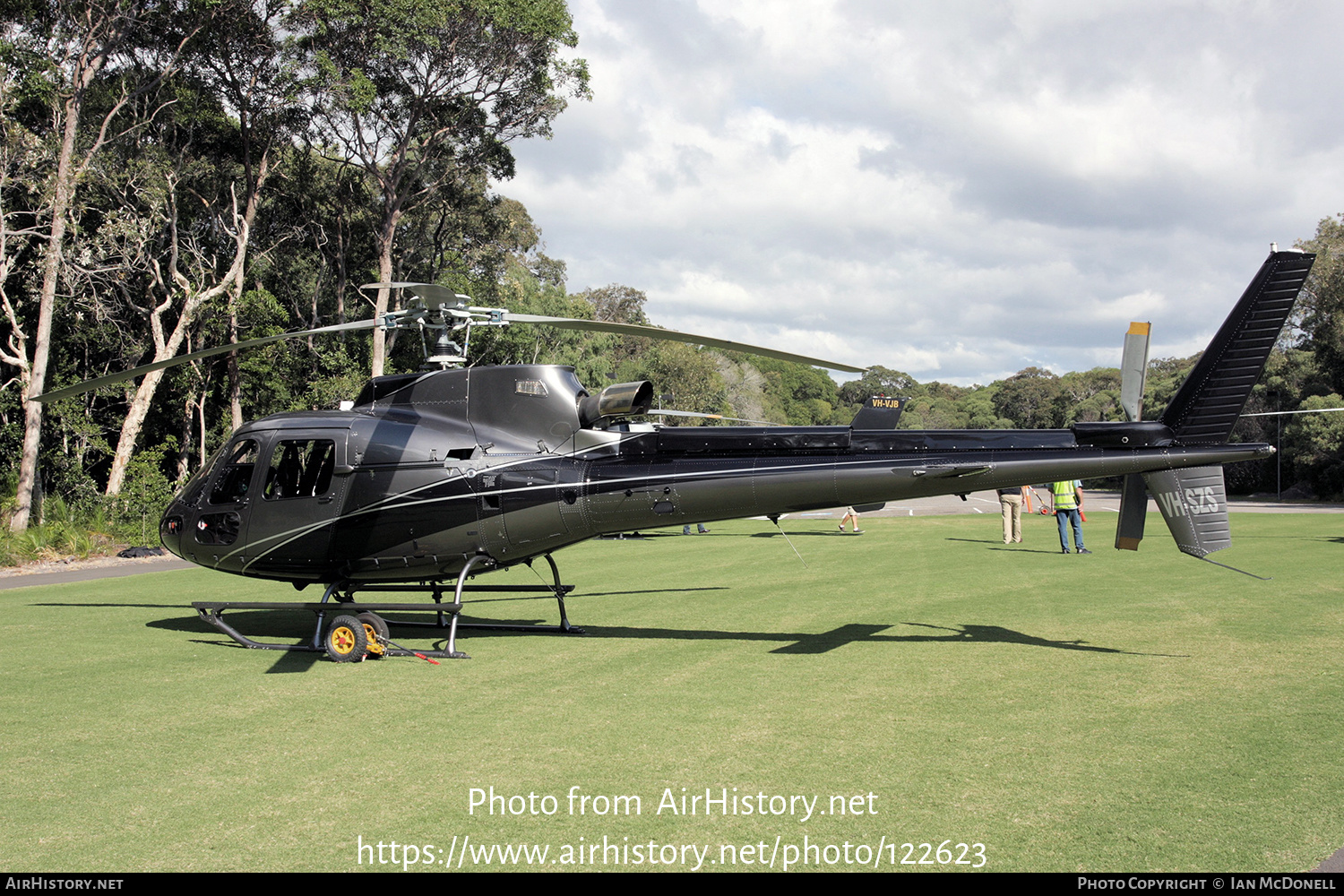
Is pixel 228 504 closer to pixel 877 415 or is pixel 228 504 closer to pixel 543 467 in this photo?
pixel 543 467

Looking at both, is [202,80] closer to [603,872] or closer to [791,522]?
[791,522]

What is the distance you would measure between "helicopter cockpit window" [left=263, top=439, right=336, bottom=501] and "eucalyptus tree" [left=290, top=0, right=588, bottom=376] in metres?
19.8

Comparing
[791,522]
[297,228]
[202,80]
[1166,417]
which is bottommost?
[791,522]

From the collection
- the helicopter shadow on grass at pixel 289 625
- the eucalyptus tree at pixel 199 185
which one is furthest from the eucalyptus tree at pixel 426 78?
the helicopter shadow on grass at pixel 289 625

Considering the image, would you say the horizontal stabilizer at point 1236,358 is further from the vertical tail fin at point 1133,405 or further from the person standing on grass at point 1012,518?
the person standing on grass at point 1012,518

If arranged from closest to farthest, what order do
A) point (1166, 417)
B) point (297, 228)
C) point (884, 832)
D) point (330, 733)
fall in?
1. point (884, 832)
2. point (330, 733)
3. point (1166, 417)
4. point (297, 228)

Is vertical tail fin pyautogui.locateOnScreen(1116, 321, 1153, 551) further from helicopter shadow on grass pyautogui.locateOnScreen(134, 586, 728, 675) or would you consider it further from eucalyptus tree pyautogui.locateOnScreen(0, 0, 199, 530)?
eucalyptus tree pyautogui.locateOnScreen(0, 0, 199, 530)

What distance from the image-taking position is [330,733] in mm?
6246

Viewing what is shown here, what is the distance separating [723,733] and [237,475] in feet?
22.4

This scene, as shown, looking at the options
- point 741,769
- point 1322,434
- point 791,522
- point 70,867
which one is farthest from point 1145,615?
point 1322,434

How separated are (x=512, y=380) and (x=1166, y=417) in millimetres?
6621

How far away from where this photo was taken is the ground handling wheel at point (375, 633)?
8875mm

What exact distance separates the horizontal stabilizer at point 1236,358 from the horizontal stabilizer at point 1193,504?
36 cm

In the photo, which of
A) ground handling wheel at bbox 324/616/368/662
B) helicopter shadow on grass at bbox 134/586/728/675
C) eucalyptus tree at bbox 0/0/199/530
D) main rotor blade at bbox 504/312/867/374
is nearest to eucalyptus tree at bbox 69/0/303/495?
eucalyptus tree at bbox 0/0/199/530
